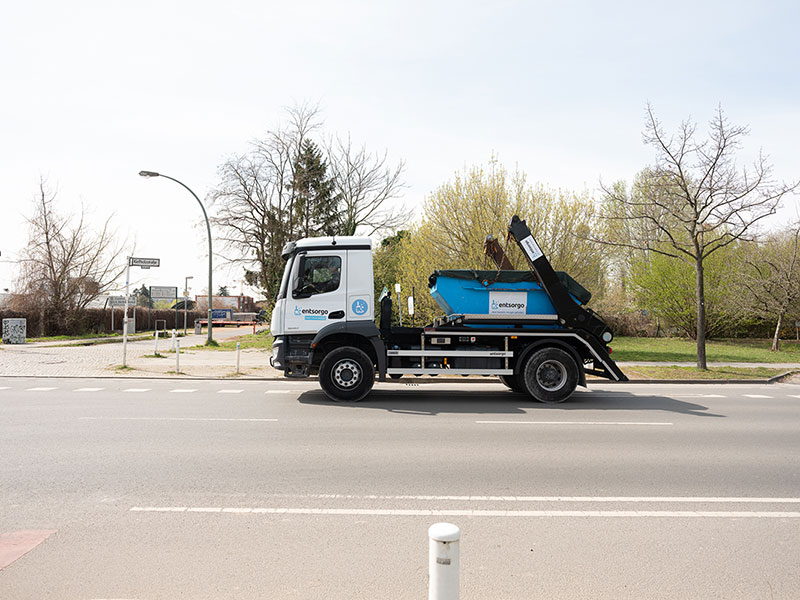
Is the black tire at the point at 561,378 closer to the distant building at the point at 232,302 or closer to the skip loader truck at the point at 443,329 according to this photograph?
the skip loader truck at the point at 443,329

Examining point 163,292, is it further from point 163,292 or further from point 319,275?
point 319,275

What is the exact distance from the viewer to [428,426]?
8688 mm

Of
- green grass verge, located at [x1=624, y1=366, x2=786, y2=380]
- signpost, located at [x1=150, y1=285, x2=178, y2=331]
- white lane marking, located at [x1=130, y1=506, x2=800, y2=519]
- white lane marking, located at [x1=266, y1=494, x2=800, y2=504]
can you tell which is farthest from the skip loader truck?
signpost, located at [x1=150, y1=285, x2=178, y2=331]

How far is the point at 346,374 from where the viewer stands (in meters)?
11.2

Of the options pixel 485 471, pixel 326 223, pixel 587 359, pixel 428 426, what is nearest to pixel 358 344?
pixel 428 426

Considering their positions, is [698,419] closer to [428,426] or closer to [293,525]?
[428,426]

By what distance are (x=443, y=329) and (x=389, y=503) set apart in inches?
266

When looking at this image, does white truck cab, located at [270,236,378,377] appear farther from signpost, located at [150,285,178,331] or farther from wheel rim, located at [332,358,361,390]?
signpost, located at [150,285,178,331]

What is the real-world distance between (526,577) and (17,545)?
339 centimetres

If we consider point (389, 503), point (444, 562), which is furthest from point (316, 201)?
point (444, 562)

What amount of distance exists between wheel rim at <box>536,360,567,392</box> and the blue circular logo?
3.52 metres

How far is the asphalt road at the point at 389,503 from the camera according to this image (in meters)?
3.60

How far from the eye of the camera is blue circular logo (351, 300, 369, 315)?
11.2 metres

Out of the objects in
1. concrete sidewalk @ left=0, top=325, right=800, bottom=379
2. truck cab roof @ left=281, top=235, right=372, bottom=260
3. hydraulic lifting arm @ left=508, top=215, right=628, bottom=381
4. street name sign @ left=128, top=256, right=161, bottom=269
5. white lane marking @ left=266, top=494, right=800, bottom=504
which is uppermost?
street name sign @ left=128, top=256, right=161, bottom=269
